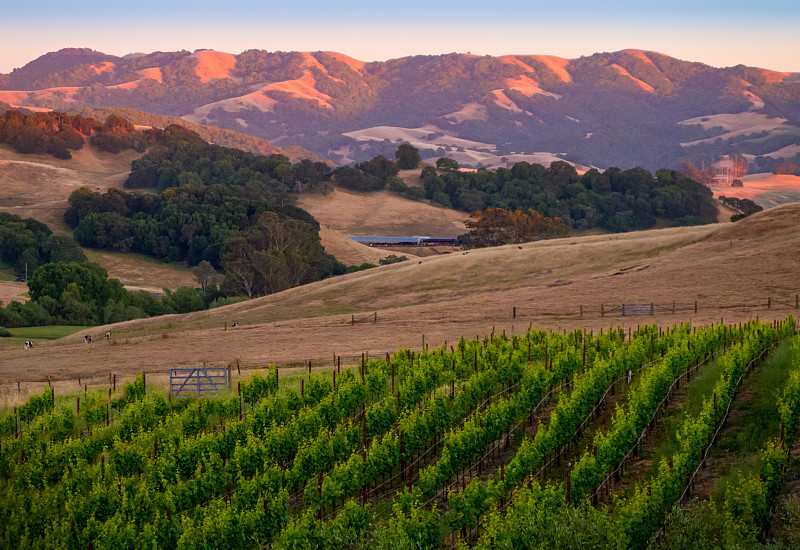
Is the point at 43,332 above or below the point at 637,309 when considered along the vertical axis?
below

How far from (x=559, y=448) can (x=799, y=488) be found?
7.12 m

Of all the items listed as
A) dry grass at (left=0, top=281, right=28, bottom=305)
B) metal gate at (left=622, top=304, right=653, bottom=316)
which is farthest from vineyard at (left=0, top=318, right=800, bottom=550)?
dry grass at (left=0, top=281, right=28, bottom=305)

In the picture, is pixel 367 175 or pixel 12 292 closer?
pixel 12 292

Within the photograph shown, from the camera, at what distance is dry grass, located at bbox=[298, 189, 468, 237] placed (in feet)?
559

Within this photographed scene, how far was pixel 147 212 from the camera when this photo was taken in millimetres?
141750

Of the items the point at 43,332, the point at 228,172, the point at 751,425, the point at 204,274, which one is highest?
the point at 228,172

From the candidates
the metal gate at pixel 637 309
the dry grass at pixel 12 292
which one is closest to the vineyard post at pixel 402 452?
the metal gate at pixel 637 309

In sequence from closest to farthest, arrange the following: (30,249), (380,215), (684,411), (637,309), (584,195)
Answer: (684,411) → (637,309) → (30,249) → (584,195) → (380,215)

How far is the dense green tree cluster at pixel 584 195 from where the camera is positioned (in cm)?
16725

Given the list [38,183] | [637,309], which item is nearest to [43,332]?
[637,309]

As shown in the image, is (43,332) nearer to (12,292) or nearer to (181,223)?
(12,292)

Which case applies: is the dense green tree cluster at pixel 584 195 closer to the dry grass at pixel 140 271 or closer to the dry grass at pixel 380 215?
the dry grass at pixel 380 215

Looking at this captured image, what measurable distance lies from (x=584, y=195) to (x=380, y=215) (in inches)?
1576

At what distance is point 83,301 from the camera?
8669 cm
